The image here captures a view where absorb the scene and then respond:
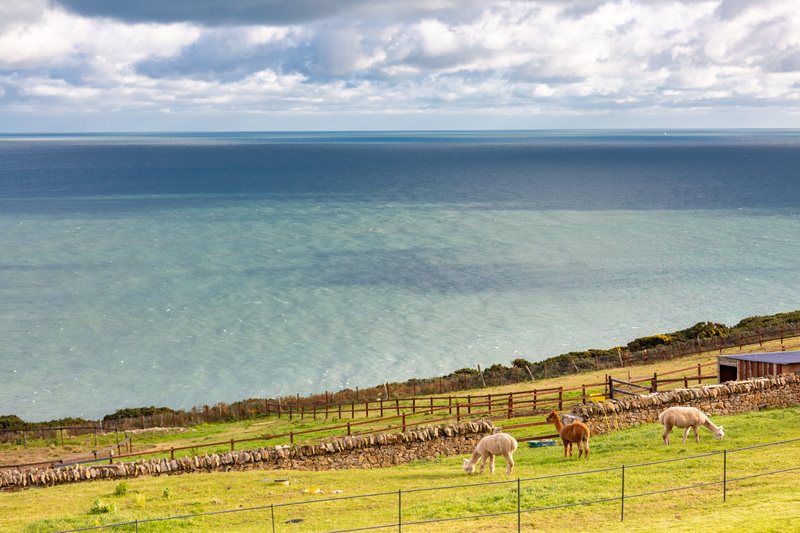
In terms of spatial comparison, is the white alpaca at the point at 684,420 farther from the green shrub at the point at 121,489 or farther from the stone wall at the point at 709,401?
the green shrub at the point at 121,489

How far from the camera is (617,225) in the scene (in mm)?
117938

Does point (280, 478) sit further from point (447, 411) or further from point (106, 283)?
point (106, 283)

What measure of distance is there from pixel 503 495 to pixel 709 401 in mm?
12773

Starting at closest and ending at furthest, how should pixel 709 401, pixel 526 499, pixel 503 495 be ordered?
pixel 526 499 < pixel 503 495 < pixel 709 401

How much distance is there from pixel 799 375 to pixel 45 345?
5451 cm

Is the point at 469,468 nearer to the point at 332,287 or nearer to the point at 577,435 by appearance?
the point at 577,435

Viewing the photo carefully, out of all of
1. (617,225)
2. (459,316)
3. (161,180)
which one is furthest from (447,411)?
(161,180)

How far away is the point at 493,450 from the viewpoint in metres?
19.8

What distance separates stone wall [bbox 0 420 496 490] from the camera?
23.2 m

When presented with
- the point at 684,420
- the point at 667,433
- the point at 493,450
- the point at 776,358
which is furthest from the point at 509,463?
the point at 776,358

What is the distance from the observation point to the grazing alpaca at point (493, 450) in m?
19.6

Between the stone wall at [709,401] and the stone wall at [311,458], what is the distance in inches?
177

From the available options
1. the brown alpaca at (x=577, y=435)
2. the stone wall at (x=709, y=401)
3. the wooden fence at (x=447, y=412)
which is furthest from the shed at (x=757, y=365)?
the brown alpaca at (x=577, y=435)

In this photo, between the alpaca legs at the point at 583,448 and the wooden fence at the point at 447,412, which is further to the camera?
the wooden fence at the point at 447,412
